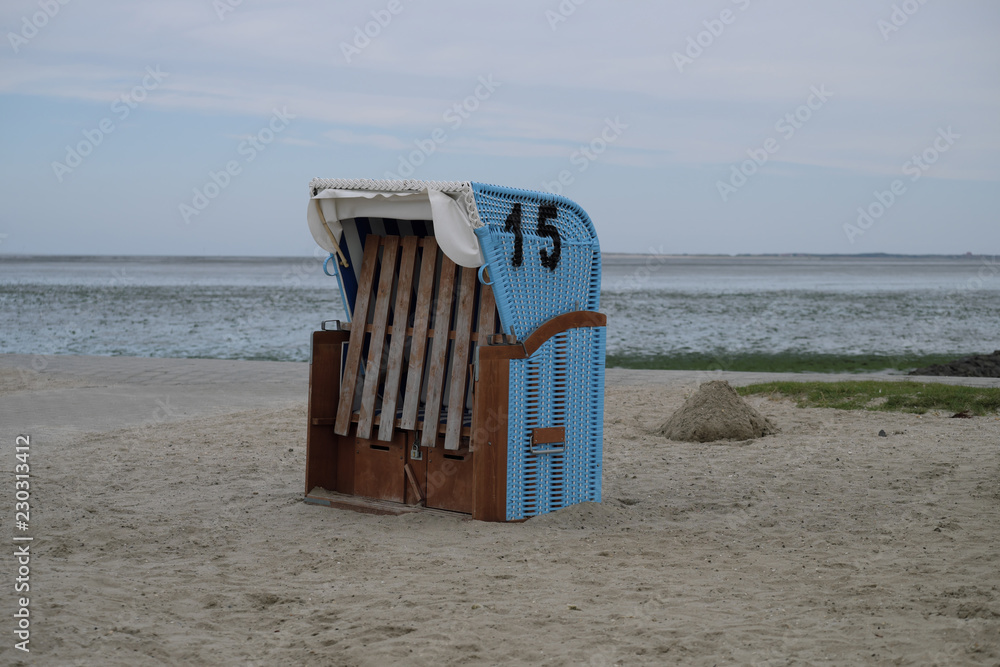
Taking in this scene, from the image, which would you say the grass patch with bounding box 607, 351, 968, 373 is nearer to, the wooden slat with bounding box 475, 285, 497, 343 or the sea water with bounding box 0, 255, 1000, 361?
the sea water with bounding box 0, 255, 1000, 361

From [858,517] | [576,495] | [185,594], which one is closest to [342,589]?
[185,594]

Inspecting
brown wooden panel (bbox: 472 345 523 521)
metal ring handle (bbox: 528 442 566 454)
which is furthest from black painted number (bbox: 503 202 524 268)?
metal ring handle (bbox: 528 442 566 454)

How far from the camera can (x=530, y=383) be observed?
6.44m

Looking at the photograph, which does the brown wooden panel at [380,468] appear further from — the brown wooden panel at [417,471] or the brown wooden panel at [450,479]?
the brown wooden panel at [450,479]

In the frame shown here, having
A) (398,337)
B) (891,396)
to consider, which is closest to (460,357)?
(398,337)

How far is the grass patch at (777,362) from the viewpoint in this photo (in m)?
20.3

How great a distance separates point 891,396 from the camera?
12102mm

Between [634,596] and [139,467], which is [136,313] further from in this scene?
[634,596]

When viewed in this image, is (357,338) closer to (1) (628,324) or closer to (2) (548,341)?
(2) (548,341)

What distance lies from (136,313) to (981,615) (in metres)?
37.2

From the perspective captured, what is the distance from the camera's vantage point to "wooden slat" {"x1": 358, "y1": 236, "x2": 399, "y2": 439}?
23.6 ft

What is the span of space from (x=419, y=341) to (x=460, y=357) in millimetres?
386

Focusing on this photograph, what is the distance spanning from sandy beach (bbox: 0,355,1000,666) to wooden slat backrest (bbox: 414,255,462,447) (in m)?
0.72

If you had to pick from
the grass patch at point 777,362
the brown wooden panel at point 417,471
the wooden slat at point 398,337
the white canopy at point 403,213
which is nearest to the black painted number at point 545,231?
the white canopy at point 403,213
